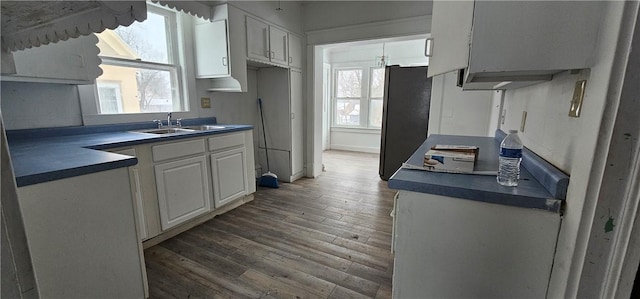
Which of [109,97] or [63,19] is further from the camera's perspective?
[109,97]

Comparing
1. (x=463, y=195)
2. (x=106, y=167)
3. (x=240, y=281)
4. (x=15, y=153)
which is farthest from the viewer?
(x=240, y=281)

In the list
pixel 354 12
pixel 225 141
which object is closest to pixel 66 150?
pixel 225 141

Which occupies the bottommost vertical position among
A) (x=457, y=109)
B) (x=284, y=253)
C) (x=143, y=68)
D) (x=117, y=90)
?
(x=284, y=253)

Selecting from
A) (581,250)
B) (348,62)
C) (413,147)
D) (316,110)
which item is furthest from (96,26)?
(348,62)

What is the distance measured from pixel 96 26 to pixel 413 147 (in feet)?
11.2

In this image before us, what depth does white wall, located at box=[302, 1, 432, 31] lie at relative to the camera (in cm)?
294

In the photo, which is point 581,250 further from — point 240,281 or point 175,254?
point 175,254

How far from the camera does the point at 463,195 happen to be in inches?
33.3

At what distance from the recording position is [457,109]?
291cm

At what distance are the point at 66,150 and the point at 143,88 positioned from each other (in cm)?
123

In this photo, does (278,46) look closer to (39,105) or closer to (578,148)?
(39,105)

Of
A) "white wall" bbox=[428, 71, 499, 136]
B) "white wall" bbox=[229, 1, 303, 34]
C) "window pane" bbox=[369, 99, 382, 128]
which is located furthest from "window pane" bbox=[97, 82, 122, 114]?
"window pane" bbox=[369, 99, 382, 128]

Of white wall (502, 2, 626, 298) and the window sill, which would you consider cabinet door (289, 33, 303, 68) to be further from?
white wall (502, 2, 626, 298)

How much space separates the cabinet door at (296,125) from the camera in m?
3.57
